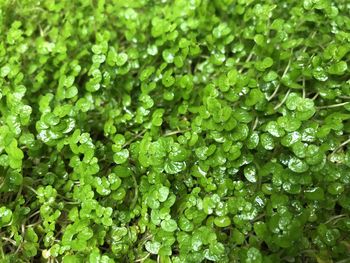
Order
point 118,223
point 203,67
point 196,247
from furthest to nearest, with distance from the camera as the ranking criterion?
1. point 203,67
2. point 118,223
3. point 196,247

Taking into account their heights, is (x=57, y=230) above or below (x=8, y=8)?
below

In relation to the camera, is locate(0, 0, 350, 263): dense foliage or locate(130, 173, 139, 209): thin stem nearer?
locate(0, 0, 350, 263): dense foliage

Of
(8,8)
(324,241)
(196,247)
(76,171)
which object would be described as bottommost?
(324,241)

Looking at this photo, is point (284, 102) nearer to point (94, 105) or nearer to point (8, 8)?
point (94, 105)

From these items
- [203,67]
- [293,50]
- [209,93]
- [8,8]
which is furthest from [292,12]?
[8,8]

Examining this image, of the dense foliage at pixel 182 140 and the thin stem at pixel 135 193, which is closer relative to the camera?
the dense foliage at pixel 182 140

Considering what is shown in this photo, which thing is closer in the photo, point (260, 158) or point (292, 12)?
point (260, 158)

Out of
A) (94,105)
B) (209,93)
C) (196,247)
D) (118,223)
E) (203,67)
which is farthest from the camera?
(203,67)
